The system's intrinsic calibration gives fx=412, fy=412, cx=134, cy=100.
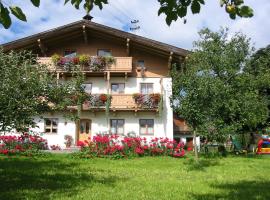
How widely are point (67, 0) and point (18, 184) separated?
351 inches

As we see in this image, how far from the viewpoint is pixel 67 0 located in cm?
448

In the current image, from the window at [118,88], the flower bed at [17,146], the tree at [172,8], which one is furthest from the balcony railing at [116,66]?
the tree at [172,8]

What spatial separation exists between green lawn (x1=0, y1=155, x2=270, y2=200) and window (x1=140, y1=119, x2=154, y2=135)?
12888 millimetres

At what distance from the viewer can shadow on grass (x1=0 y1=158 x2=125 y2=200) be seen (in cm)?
1056

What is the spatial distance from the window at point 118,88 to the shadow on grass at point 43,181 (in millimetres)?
14428

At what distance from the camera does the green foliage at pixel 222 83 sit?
2231 centimetres

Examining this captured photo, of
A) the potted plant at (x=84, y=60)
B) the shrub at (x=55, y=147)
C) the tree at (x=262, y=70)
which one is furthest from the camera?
the tree at (x=262, y=70)

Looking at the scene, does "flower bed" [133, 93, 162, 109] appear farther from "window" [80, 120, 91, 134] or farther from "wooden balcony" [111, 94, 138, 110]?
"window" [80, 120, 91, 134]

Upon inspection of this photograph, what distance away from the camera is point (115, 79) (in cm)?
3139

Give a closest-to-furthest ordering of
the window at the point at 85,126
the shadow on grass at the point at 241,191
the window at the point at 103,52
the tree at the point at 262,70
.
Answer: the shadow on grass at the point at 241,191 → the window at the point at 85,126 → the window at the point at 103,52 → the tree at the point at 262,70

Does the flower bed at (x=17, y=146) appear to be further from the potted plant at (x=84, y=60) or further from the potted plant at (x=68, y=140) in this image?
the potted plant at (x=84, y=60)

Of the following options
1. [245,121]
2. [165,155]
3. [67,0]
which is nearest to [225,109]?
[245,121]

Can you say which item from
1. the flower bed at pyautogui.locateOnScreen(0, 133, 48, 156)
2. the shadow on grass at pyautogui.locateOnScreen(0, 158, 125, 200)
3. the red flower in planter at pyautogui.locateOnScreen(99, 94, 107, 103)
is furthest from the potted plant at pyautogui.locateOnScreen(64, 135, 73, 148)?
the shadow on grass at pyautogui.locateOnScreen(0, 158, 125, 200)

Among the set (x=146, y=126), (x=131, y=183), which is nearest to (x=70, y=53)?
(x=146, y=126)
